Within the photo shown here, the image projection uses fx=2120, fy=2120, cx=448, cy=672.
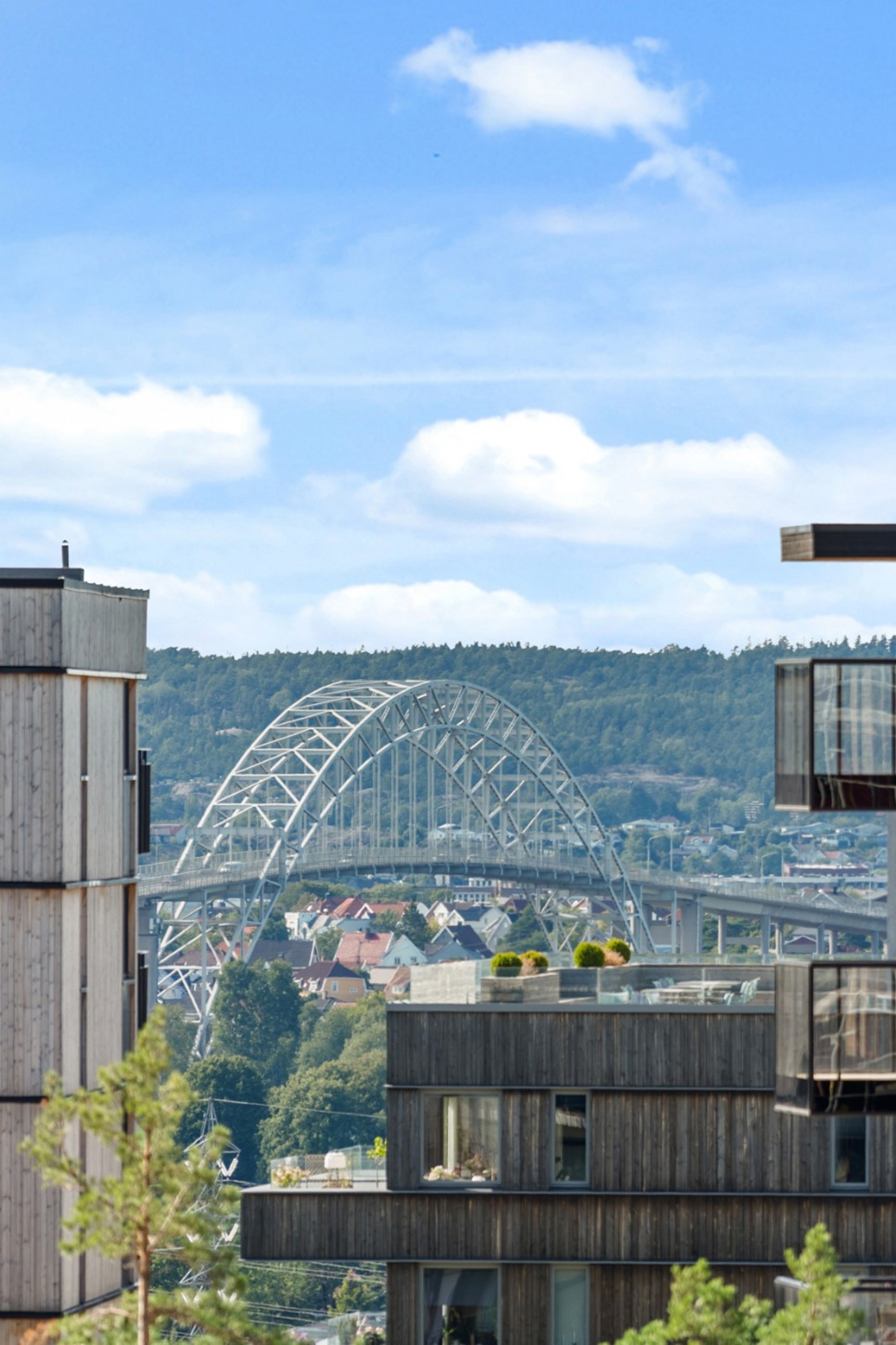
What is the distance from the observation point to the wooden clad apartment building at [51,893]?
74.4 ft

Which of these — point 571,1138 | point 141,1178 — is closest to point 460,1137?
point 571,1138

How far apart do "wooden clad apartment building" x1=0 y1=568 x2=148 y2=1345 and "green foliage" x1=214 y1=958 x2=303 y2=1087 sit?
130105mm

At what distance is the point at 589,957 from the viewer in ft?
88.7

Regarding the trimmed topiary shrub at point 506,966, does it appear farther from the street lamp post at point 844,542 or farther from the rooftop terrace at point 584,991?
the street lamp post at point 844,542

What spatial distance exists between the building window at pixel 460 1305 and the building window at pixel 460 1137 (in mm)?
1068

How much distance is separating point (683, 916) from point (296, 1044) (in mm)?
41730

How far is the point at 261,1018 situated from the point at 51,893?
139472mm

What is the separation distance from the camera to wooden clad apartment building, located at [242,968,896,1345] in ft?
79.7

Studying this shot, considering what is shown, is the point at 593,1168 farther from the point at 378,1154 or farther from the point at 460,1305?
the point at 378,1154

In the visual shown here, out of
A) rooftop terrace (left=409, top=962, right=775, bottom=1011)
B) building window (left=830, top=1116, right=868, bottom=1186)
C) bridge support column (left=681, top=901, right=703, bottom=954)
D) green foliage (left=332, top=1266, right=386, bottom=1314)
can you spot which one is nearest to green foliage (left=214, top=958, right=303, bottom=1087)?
bridge support column (left=681, top=901, right=703, bottom=954)

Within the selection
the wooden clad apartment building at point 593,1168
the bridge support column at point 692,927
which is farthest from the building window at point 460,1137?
the bridge support column at point 692,927

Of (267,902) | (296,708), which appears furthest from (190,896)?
(296,708)

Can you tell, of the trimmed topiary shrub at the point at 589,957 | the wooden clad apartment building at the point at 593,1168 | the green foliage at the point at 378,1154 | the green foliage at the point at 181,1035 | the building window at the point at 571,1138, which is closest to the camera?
the wooden clad apartment building at the point at 593,1168

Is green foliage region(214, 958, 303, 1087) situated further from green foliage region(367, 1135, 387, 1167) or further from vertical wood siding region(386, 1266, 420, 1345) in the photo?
vertical wood siding region(386, 1266, 420, 1345)
